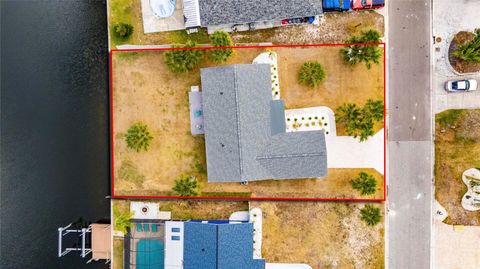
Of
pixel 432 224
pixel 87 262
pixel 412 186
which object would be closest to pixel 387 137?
pixel 412 186

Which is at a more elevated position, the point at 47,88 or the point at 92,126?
the point at 47,88

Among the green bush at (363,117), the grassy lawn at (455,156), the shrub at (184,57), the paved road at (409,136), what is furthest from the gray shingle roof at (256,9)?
the grassy lawn at (455,156)

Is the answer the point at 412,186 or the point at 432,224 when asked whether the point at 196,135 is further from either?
the point at 432,224

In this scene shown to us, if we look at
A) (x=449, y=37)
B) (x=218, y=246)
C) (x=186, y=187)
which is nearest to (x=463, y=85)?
(x=449, y=37)

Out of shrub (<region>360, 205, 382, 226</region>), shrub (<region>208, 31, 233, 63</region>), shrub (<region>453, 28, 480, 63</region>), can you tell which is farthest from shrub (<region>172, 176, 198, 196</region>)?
shrub (<region>453, 28, 480, 63</region>)

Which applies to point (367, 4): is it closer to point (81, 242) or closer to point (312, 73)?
point (312, 73)
